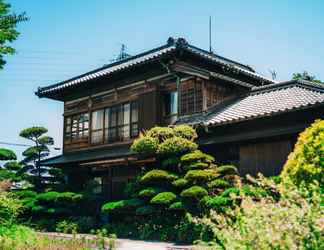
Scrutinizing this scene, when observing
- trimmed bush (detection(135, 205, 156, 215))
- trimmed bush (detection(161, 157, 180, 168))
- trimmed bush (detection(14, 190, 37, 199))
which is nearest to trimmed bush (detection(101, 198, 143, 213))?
trimmed bush (detection(135, 205, 156, 215))

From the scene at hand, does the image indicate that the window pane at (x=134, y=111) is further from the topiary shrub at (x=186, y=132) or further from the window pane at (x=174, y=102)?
the topiary shrub at (x=186, y=132)

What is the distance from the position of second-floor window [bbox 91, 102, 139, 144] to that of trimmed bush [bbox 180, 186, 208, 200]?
21.6 ft

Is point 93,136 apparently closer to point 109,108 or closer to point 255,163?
point 109,108

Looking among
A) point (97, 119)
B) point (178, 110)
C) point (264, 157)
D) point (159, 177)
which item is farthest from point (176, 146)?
point (97, 119)

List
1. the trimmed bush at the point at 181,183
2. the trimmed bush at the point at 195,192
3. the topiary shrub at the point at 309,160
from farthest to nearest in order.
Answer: the trimmed bush at the point at 181,183
the trimmed bush at the point at 195,192
the topiary shrub at the point at 309,160

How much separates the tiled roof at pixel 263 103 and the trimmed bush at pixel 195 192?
117 inches

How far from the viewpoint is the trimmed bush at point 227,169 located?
44.4 feet

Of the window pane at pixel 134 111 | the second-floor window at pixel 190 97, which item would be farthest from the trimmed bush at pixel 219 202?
the window pane at pixel 134 111

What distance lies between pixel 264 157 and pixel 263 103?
2.61m

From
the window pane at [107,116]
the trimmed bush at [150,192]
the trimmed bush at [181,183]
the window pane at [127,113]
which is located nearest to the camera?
the trimmed bush at [181,183]

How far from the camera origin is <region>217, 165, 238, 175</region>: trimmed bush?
532 inches

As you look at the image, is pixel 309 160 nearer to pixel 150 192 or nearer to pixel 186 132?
pixel 150 192

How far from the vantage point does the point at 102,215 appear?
19.5m

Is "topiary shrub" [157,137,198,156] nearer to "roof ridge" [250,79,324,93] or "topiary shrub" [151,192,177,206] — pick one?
"topiary shrub" [151,192,177,206]
